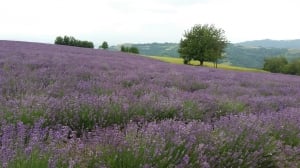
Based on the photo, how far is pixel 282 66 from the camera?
2689 inches

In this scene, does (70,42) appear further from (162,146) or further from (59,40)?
(162,146)

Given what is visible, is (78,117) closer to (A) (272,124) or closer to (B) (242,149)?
(B) (242,149)

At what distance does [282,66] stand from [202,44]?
3492cm

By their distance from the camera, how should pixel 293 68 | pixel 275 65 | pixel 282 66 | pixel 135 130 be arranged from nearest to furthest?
pixel 135 130, pixel 293 68, pixel 282 66, pixel 275 65

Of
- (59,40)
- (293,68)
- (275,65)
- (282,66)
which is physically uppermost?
(59,40)

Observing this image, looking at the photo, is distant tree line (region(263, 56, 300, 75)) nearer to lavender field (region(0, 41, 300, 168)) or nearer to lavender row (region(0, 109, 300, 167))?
lavender field (region(0, 41, 300, 168))

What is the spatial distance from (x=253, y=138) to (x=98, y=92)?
2234mm

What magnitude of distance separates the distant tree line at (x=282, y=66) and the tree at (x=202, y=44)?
89.4ft

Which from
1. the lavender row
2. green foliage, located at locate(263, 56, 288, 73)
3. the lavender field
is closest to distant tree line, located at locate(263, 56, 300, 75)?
green foliage, located at locate(263, 56, 288, 73)

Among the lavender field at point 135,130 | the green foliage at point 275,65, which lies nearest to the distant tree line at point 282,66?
the green foliage at point 275,65

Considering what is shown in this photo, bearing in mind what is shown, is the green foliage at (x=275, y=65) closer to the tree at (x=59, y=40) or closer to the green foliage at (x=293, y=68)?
the green foliage at (x=293, y=68)

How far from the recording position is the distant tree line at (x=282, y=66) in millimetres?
64375

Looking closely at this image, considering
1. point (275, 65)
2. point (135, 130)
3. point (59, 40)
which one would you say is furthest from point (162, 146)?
point (275, 65)

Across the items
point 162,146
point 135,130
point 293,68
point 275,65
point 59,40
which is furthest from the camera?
point 275,65
